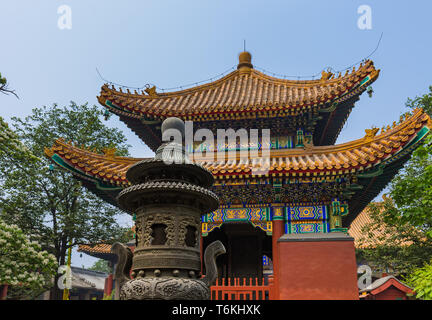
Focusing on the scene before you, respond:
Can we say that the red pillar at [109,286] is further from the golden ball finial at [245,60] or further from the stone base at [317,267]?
the stone base at [317,267]

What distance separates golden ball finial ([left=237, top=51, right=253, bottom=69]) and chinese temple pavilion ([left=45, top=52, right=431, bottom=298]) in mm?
2075

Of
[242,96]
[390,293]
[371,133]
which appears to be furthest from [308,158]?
[390,293]

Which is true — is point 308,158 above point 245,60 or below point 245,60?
below

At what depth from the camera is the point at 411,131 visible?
26.2 feet

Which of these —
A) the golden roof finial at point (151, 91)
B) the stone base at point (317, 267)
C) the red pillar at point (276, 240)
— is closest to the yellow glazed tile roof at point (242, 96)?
the golden roof finial at point (151, 91)

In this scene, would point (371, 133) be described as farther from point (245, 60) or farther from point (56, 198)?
point (56, 198)

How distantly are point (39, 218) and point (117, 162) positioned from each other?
9048 mm

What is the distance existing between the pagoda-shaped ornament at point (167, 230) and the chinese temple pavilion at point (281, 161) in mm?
3281

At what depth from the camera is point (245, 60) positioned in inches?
555

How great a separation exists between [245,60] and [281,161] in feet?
19.3

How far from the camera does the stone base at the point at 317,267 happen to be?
8.43 meters
